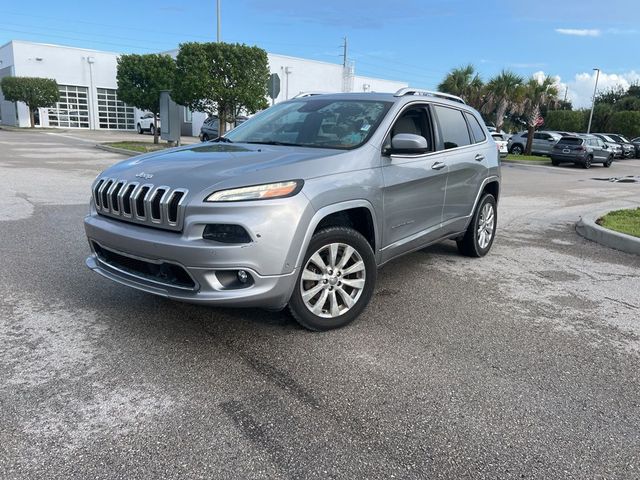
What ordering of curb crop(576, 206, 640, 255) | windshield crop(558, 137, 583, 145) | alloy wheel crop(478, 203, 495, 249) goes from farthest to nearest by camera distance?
windshield crop(558, 137, 583, 145)
curb crop(576, 206, 640, 255)
alloy wheel crop(478, 203, 495, 249)

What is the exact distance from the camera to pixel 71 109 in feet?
149

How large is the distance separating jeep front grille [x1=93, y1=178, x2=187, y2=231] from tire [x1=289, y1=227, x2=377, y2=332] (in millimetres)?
920

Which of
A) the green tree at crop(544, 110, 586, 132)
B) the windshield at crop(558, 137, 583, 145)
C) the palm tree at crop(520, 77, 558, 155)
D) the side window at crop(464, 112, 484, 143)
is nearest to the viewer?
the side window at crop(464, 112, 484, 143)

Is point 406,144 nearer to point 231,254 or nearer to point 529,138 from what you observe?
point 231,254

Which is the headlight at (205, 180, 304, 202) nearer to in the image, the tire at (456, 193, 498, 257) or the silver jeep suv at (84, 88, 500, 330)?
the silver jeep suv at (84, 88, 500, 330)

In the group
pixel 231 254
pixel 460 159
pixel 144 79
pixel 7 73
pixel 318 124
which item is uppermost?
pixel 7 73

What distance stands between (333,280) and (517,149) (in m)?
31.3

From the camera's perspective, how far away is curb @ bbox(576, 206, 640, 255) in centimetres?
698

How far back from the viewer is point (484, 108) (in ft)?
118

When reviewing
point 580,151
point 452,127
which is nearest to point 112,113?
point 580,151

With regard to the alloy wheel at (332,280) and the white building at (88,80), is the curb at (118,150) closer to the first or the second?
the alloy wheel at (332,280)

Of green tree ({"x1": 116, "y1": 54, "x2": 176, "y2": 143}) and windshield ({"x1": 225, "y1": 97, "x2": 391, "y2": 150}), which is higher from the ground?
green tree ({"x1": 116, "y1": 54, "x2": 176, "y2": 143})

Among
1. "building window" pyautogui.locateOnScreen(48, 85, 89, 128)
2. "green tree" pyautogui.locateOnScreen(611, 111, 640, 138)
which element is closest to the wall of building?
"building window" pyautogui.locateOnScreen(48, 85, 89, 128)

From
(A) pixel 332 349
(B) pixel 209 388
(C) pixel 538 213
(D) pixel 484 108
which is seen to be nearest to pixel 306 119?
(A) pixel 332 349
